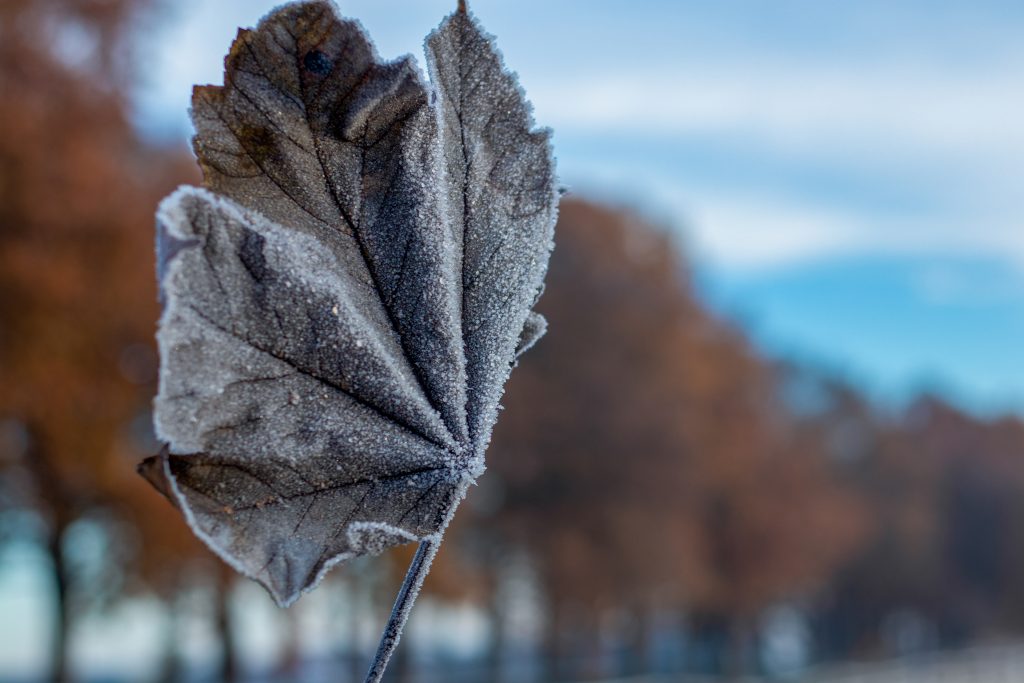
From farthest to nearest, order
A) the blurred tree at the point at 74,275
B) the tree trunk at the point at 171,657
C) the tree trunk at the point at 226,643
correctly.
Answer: the tree trunk at the point at 171,657 < the tree trunk at the point at 226,643 < the blurred tree at the point at 74,275

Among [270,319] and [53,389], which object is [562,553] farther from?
[270,319]

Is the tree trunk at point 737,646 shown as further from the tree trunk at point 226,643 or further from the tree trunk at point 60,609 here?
the tree trunk at point 60,609

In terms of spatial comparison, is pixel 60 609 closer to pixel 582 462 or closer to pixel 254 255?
pixel 582 462

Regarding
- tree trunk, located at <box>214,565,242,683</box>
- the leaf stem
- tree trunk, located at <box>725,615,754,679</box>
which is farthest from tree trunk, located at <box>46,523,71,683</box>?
tree trunk, located at <box>725,615,754,679</box>

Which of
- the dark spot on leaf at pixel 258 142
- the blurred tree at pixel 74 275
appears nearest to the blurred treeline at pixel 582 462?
the blurred tree at pixel 74 275

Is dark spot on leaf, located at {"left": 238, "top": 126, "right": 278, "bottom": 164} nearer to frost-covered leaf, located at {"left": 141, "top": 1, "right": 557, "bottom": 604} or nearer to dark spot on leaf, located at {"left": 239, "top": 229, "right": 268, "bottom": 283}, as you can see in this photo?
frost-covered leaf, located at {"left": 141, "top": 1, "right": 557, "bottom": 604}

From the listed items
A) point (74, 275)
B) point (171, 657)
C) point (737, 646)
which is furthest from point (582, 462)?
point (737, 646)
